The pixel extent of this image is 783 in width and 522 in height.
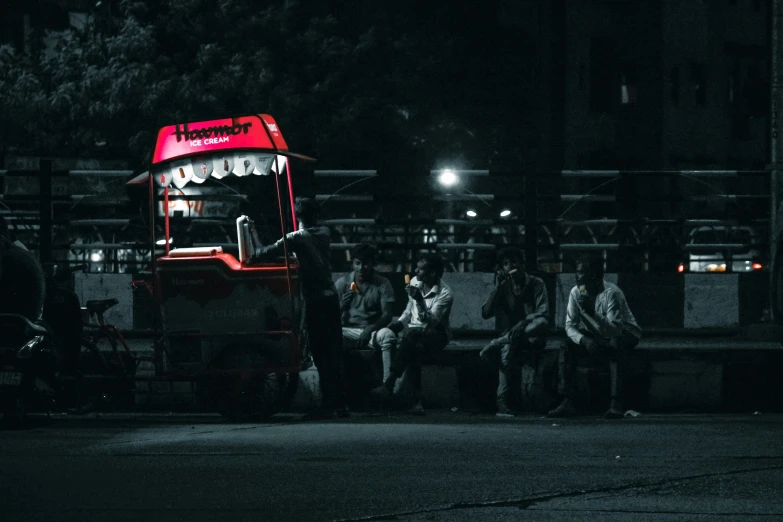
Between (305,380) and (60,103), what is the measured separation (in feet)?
59.7

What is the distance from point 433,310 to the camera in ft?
45.8

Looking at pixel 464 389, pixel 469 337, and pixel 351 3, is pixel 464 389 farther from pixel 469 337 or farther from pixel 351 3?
pixel 351 3

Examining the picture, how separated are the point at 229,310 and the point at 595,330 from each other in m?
3.42

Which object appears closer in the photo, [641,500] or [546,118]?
[641,500]

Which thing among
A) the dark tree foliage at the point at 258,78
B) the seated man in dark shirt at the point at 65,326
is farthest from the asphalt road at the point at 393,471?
the dark tree foliage at the point at 258,78

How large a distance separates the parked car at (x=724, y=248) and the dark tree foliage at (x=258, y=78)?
26.0 ft

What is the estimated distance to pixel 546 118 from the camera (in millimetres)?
38594

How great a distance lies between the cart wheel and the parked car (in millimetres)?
8408

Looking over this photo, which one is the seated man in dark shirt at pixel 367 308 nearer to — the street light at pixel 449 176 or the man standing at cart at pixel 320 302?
the man standing at cart at pixel 320 302

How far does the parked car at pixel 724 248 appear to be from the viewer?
66.3ft

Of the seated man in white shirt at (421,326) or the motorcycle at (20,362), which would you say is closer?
the motorcycle at (20,362)

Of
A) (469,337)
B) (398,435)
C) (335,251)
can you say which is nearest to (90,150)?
(335,251)

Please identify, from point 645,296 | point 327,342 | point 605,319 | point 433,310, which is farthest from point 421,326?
point 645,296

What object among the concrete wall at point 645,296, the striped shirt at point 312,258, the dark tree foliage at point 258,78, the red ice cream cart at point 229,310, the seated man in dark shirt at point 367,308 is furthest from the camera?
the dark tree foliage at point 258,78
